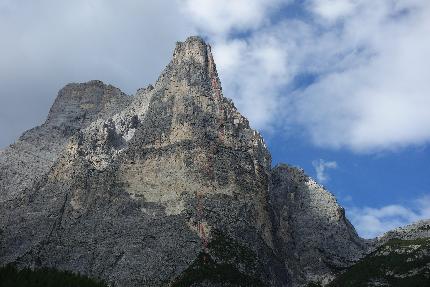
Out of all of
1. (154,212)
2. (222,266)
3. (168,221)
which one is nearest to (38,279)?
(222,266)

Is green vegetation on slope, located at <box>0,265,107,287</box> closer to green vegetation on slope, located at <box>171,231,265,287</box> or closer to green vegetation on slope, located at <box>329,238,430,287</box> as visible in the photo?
green vegetation on slope, located at <box>171,231,265,287</box>

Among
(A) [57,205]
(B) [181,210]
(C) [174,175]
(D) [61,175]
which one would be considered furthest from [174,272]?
(D) [61,175]

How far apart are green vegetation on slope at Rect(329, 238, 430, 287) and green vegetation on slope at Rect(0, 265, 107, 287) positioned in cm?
10143

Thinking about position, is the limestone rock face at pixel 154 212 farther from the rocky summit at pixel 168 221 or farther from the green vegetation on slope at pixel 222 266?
the green vegetation on slope at pixel 222 266

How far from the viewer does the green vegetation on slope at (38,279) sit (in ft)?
219

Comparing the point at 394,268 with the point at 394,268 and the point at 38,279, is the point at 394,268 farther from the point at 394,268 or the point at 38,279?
the point at 38,279

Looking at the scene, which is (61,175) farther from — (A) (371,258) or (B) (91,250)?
(A) (371,258)

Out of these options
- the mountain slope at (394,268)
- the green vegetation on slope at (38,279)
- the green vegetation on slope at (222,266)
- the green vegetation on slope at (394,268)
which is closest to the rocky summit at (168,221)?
the green vegetation on slope at (222,266)

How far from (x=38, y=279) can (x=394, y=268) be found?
119 metres

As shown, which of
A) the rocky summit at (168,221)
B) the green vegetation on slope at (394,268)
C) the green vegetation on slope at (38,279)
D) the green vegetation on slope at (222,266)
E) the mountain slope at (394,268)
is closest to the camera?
the green vegetation on slope at (38,279)

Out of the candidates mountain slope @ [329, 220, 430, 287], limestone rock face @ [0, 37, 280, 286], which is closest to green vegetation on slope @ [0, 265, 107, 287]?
limestone rock face @ [0, 37, 280, 286]

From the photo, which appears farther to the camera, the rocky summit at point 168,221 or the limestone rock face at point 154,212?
the limestone rock face at point 154,212

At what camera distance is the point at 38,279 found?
68.6 m

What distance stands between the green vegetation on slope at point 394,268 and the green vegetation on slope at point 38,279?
101 meters
